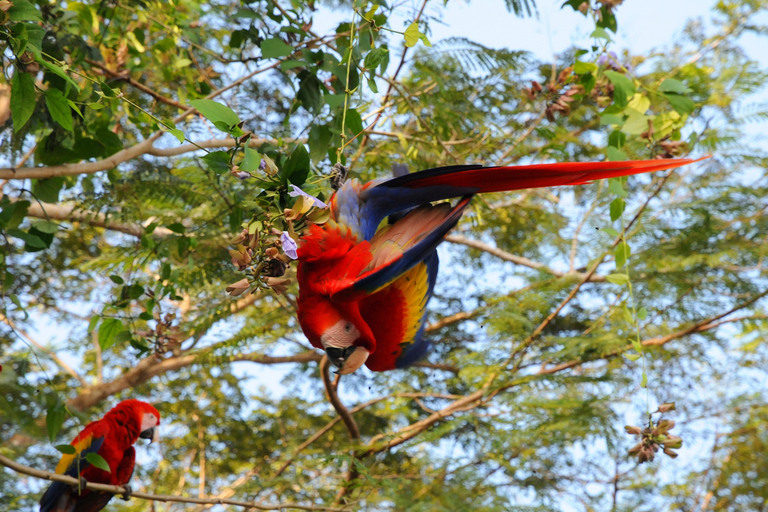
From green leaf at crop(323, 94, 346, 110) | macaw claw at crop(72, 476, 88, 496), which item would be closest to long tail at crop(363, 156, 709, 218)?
green leaf at crop(323, 94, 346, 110)

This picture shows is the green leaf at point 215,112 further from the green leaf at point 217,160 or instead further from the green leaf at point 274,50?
the green leaf at point 274,50

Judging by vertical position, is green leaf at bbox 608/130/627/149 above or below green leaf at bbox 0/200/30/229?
above

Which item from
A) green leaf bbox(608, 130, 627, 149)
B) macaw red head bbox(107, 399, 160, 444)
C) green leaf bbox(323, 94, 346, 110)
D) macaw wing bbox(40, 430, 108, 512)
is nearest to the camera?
green leaf bbox(323, 94, 346, 110)

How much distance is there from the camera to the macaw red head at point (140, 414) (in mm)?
2164

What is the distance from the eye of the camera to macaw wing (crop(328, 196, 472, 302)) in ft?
2.74

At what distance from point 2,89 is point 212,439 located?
264 cm

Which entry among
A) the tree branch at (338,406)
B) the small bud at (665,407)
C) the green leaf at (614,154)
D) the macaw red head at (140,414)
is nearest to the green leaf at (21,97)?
the green leaf at (614,154)

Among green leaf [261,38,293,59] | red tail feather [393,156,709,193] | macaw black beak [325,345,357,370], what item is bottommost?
macaw black beak [325,345,357,370]

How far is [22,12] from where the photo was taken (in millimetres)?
879

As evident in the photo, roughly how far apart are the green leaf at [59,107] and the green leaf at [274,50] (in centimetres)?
37

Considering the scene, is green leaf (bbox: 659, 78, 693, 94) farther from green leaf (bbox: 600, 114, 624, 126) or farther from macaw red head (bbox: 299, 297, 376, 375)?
macaw red head (bbox: 299, 297, 376, 375)

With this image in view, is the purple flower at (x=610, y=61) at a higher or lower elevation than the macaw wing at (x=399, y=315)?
higher

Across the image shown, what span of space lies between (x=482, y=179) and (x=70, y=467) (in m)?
1.81

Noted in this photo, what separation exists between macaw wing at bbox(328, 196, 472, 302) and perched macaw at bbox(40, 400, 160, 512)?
144 centimetres
